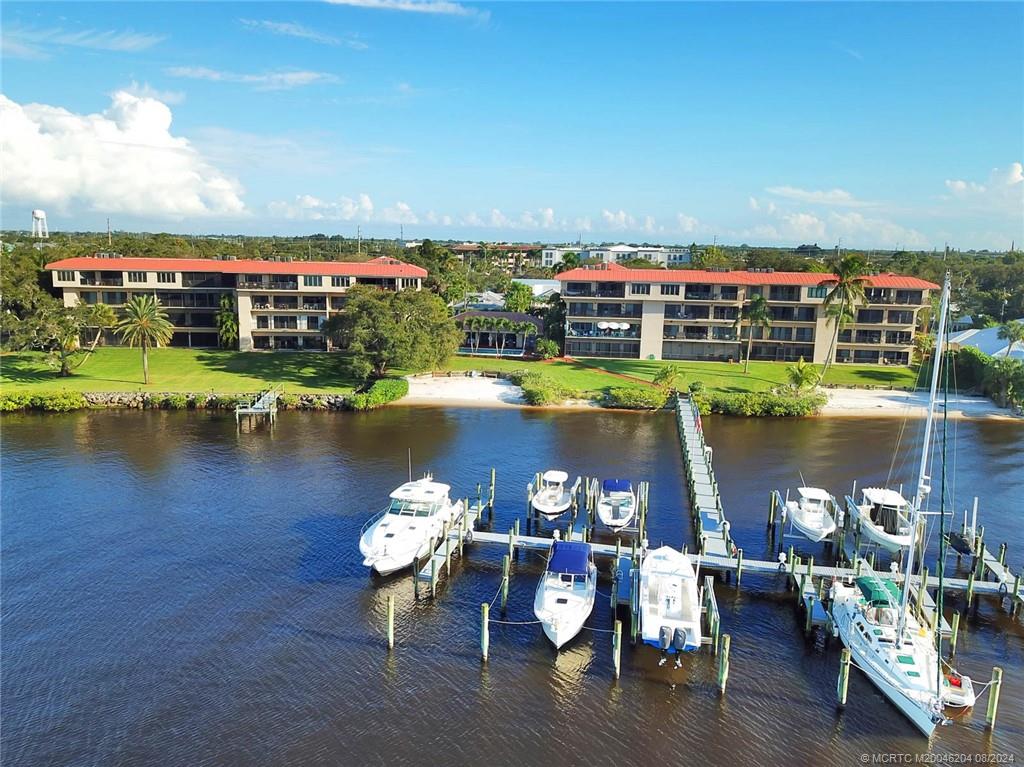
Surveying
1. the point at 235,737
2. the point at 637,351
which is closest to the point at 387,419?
the point at 637,351

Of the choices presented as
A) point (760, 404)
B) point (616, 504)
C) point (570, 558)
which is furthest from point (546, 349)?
point (570, 558)

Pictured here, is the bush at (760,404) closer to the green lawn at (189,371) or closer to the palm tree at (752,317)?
the palm tree at (752,317)

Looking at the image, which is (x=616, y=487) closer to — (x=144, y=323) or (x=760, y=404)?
(x=760, y=404)

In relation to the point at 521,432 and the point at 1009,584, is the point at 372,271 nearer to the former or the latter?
the point at 521,432

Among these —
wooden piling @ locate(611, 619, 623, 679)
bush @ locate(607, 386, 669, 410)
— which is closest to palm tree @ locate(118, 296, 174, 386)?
bush @ locate(607, 386, 669, 410)

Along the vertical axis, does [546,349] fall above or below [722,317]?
Answer: below

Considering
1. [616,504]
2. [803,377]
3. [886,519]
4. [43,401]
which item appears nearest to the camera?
[886,519]

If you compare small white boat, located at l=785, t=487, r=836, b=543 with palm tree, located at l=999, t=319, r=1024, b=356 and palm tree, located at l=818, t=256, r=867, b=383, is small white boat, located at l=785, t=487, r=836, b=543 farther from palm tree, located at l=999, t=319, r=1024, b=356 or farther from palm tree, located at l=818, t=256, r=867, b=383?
palm tree, located at l=999, t=319, r=1024, b=356
